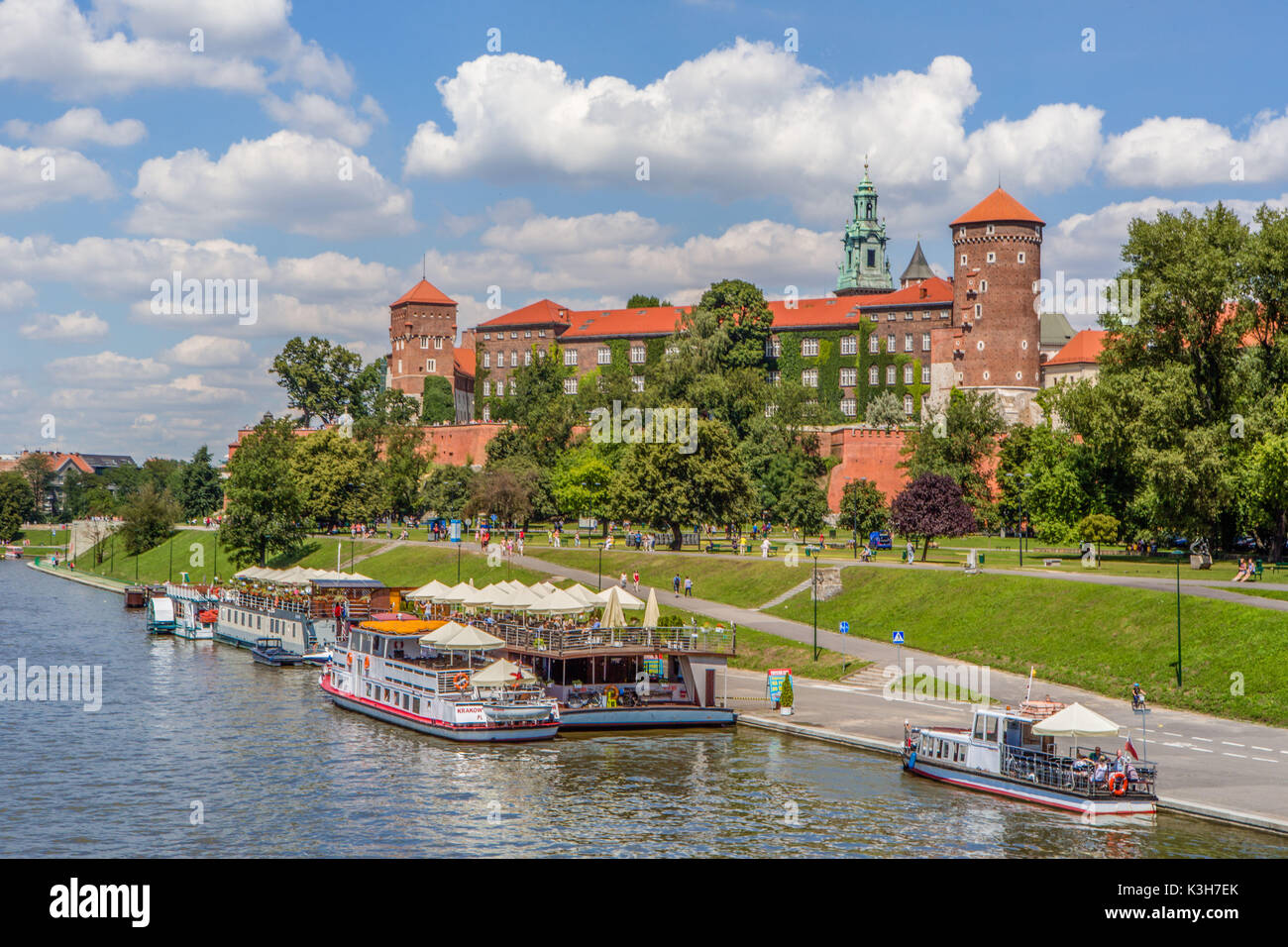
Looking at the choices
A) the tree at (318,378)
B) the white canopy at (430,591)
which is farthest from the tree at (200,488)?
the white canopy at (430,591)

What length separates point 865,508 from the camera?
96062 millimetres

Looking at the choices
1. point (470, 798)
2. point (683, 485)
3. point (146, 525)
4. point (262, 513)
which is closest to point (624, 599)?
point (470, 798)

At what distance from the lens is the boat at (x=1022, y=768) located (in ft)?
112

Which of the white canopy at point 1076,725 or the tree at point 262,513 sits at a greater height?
the tree at point 262,513

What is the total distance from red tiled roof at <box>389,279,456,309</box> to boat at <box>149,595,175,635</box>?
349 ft

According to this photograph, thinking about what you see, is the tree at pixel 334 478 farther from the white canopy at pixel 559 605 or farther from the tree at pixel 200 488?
the white canopy at pixel 559 605

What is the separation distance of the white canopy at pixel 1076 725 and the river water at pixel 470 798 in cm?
235

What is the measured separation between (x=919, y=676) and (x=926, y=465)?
58.6 m

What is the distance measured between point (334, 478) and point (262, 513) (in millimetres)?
16143

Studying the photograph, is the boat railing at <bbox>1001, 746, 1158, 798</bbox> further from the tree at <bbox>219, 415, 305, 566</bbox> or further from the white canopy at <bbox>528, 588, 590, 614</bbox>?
the tree at <bbox>219, 415, 305, 566</bbox>

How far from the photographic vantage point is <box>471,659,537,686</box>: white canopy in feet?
156

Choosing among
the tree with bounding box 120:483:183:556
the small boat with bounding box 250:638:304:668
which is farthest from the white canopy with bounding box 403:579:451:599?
the tree with bounding box 120:483:183:556

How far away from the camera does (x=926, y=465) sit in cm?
10969
